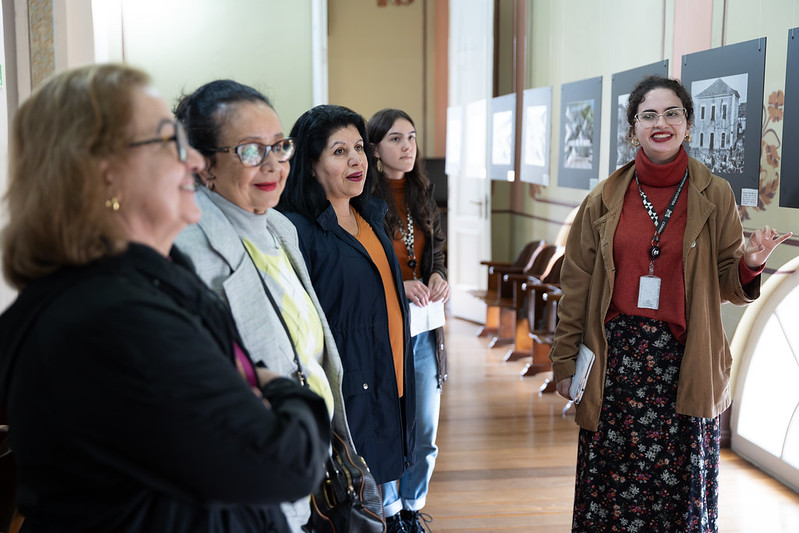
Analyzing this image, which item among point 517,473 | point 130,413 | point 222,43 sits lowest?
point 517,473

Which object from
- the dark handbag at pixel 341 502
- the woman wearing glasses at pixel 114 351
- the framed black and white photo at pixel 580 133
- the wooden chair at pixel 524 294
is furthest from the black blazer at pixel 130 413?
the framed black and white photo at pixel 580 133

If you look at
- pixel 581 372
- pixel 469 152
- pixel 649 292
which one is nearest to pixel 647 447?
pixel 581 372

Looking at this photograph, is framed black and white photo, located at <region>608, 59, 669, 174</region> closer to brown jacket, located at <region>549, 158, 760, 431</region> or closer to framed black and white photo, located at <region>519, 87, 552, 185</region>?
framed black and white photo, located at <region>519, 87, 552, 185</region>

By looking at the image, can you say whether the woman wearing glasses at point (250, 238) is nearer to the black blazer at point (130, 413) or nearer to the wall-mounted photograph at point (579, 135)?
the black blazer at point (130, 413)

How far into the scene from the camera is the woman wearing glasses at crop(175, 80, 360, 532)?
1.55 m

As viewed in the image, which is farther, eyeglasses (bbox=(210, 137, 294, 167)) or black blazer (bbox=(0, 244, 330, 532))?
eyeglasses (bbox=(210, 137, 294, 167))

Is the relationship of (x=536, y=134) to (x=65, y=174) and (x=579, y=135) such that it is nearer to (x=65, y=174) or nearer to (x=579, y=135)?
(x=579, y=135)

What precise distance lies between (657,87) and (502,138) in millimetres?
5044

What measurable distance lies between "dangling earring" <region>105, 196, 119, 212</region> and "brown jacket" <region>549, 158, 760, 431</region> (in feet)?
6.37

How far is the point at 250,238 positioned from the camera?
1.71 meters

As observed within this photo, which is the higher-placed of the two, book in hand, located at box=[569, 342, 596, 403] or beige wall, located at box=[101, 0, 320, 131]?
beige wall, located at box=[101, 0, 320, 131]

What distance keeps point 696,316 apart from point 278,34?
347 cm

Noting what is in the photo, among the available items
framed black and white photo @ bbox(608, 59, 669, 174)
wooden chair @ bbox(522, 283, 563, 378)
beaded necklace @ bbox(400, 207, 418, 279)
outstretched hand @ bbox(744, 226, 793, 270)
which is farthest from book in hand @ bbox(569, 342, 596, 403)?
wooden chair @ bbox(522, 283, 563, 378)

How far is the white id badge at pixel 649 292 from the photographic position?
262 cm
